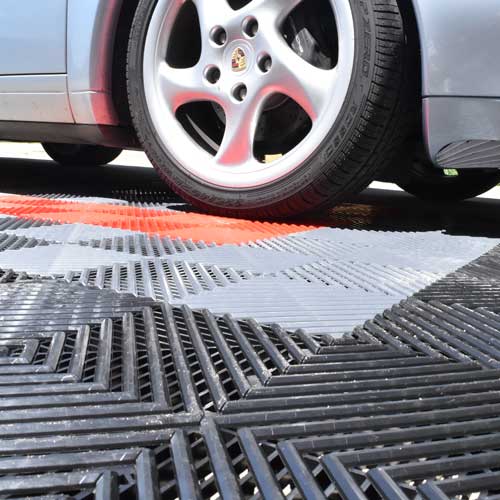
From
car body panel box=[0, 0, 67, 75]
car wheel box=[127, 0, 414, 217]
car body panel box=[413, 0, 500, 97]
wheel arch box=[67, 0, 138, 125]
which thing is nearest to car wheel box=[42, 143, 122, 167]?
car body panel box=[0, 0, 67, 75]

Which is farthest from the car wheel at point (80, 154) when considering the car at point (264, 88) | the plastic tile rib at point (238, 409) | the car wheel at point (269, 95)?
the plastic tile rib at point (238, 409)

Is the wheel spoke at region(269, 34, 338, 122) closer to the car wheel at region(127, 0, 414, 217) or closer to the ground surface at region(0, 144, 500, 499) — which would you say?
the car wheel at region(127, 0, 414, 217)

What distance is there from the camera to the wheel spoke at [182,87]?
221 centimetres

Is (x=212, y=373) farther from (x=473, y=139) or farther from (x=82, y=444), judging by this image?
(x=473, y=139)

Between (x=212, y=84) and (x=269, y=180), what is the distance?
44cm

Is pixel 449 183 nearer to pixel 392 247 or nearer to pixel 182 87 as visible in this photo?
pixel 392 247

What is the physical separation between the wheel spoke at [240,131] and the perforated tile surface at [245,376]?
60cm

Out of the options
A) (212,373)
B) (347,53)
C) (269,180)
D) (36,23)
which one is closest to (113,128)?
(36,23)

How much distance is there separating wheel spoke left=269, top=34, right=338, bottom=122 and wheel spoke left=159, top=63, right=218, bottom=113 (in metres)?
0.29

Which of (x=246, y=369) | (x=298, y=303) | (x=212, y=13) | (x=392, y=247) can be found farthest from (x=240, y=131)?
(x=246, y=369)

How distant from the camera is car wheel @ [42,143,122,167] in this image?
4578 millimetres

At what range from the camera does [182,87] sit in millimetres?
2248

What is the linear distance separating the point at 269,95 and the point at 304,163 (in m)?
0.29

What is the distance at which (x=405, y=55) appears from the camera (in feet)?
6.26
